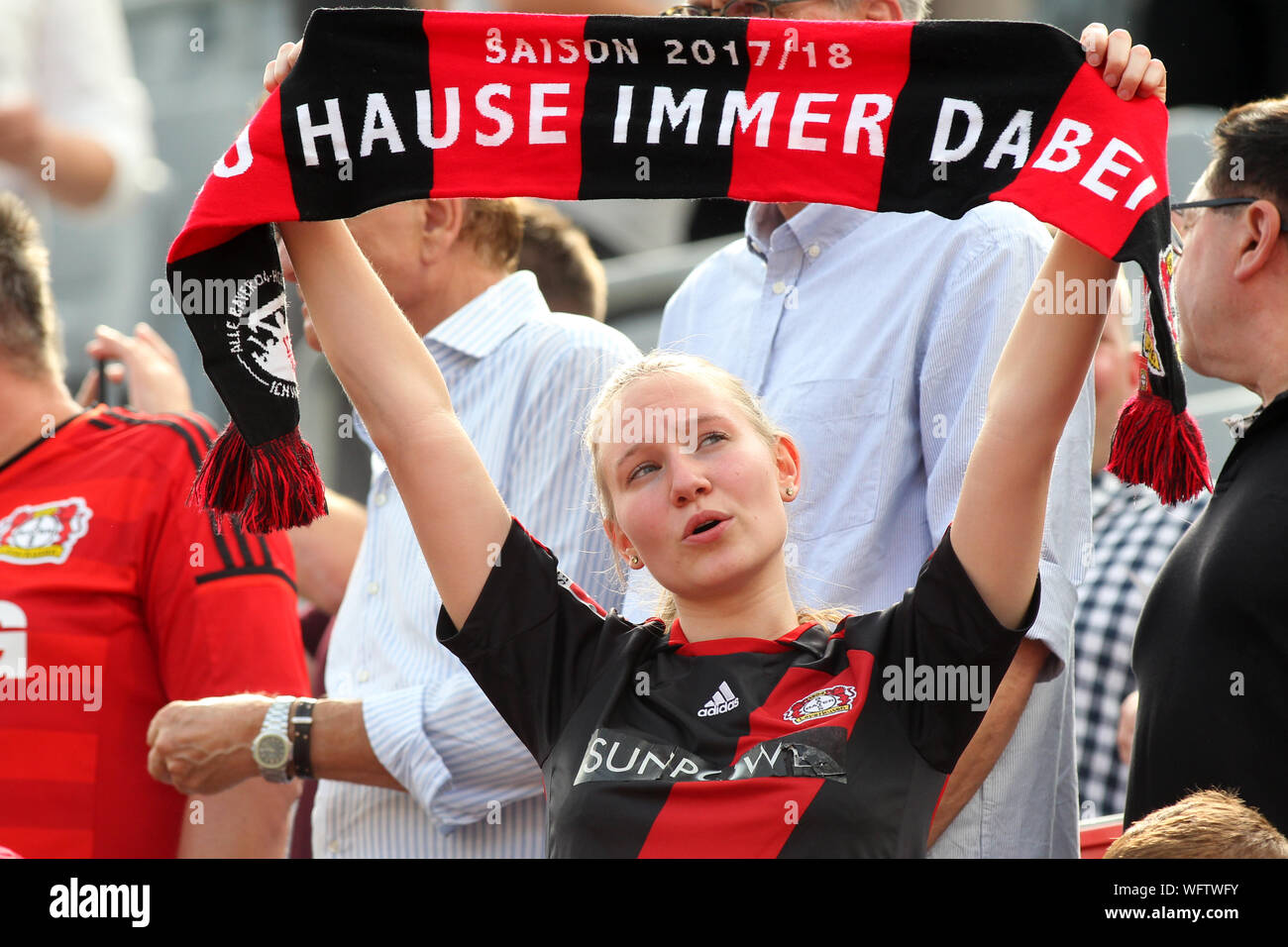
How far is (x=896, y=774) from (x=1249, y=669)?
2.27 ft

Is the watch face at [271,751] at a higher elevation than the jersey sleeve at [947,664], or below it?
below

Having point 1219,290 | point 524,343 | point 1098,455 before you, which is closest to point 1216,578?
point 1219,290

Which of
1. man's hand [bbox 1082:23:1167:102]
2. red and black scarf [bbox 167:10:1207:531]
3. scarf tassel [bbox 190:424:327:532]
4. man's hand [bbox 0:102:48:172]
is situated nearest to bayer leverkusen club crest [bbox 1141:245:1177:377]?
red and black scarf [bbox 167:10:1207:531]

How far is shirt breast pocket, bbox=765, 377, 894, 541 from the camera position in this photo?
2664mm

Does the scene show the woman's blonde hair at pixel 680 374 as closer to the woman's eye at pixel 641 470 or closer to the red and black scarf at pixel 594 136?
the woman's eye at pixel 641 470

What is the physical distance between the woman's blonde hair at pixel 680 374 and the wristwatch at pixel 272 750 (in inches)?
28.8

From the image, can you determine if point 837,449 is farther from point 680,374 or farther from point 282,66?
point 282,66

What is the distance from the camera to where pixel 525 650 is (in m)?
2.30

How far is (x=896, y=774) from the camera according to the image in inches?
83.4

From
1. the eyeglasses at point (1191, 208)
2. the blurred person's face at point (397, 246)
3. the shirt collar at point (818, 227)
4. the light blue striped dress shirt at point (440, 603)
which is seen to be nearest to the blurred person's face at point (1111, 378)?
the eyeglasses at point (1191, 208)

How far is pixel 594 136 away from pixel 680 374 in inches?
14.8

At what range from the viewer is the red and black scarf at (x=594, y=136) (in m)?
2.29
